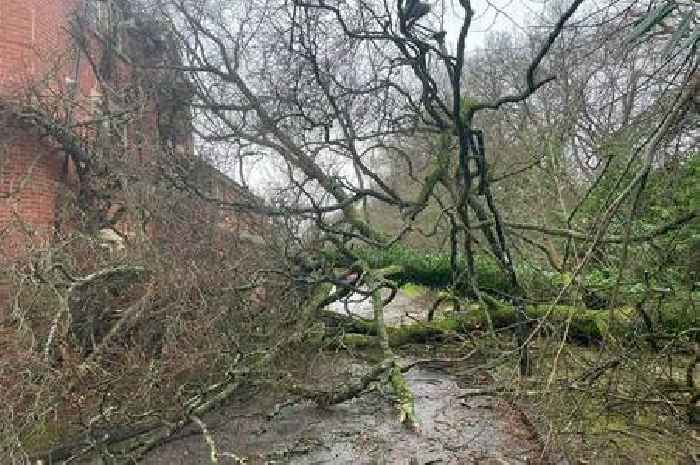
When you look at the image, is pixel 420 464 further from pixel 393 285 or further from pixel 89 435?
pixel 393 285

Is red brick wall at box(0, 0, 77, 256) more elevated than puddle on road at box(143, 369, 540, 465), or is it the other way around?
red brick wall at box(0, 0, 77, 256)

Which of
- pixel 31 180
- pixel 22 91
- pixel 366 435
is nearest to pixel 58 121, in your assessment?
pixel 22 91

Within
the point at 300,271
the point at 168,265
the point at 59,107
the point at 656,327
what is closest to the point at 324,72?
the point at 300,271

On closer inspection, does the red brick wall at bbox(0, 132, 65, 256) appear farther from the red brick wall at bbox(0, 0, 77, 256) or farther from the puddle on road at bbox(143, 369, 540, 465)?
the puddle on road at bbox(143, 369, 540, 465)

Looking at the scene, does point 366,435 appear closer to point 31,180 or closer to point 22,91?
point 31,180

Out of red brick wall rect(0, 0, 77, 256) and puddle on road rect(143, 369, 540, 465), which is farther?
red brick wall rect(0, 0, 77, 256)

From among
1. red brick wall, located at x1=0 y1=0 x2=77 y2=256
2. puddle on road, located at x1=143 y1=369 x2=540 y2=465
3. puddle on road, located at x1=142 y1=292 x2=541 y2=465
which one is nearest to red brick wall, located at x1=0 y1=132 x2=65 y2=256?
red brick wall, located at x1=0 y1=0 x2=77 y2=256

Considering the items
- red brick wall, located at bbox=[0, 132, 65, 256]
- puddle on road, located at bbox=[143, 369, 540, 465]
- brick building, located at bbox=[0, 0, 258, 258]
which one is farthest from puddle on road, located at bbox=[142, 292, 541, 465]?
red brick wall, located at bbox=[0, 132, 65, 256]

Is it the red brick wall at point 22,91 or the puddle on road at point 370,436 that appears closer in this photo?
the puddle on road at point 370,436

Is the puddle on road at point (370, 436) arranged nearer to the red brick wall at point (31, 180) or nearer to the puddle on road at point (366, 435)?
the puddle on road at point (366, 435)

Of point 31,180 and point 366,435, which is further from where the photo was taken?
point 31,180

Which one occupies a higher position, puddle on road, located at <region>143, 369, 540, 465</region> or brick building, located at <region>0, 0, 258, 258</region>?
brick building, located at <region>0, 0, 258, 258</region>

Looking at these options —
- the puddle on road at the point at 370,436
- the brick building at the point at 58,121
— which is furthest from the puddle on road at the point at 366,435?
the brick building at the point at 58,121

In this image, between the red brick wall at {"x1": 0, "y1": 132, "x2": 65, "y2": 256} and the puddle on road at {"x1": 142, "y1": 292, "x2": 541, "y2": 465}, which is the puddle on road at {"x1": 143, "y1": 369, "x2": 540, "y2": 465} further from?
the red brick wall at {"x1": 0, "y1": 132, "x2": 65, "y2": 256}
